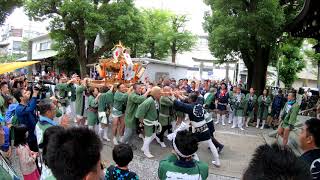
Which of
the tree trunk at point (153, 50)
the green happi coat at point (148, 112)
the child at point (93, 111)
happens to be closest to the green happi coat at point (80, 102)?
the child at point (93, 111)

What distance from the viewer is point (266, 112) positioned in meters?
14.4

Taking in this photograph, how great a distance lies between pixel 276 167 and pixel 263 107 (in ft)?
43.1

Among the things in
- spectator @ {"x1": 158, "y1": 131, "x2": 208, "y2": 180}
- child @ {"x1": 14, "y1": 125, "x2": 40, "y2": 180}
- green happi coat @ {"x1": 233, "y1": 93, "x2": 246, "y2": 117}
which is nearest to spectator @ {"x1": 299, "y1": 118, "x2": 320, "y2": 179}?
spectator @ {"x1": 158, "y1": 131, "x2": 208, "y2": 180}

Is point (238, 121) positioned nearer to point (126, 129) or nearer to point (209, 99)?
point (209, 99)

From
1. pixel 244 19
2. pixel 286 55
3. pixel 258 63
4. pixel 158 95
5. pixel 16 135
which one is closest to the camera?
pixel 16 135

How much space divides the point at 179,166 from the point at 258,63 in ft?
49.3

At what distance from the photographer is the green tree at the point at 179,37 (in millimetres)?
36062

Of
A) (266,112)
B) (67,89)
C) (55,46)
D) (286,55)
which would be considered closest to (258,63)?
(266,112)

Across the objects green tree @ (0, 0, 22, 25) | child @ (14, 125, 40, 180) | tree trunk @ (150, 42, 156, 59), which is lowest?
child @ (14, 125, 40, 180)

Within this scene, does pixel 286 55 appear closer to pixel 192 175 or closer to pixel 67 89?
pixel 67 89

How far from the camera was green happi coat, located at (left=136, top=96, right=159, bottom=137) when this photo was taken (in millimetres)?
8547

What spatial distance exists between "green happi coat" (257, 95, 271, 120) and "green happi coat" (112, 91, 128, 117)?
671 cm

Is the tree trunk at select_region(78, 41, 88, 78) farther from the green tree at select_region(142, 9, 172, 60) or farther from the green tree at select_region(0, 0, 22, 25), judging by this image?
the green tree at select_region(142, 9, 172, 60)

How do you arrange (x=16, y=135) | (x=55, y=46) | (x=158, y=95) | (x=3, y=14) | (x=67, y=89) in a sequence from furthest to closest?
(x=55, y=46) → (x=3, y=14) → (x=67, y=89) → (x=158, y=95) → (x=16, y=135)
